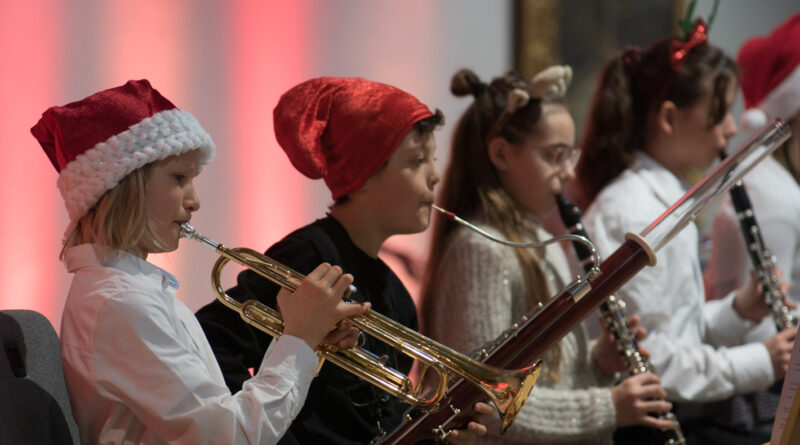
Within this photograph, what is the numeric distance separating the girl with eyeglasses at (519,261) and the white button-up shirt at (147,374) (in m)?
0.69

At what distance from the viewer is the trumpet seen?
1.38 meters

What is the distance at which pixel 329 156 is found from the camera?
1646mm

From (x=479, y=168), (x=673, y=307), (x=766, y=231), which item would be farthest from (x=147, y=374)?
(x=766, y=231)

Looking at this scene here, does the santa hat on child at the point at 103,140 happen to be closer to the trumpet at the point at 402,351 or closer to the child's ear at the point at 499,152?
the trumpet at the point at 402,351

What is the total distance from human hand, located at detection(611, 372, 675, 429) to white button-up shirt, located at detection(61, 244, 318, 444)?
86 cm

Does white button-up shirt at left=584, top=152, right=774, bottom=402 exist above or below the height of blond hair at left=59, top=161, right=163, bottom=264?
above

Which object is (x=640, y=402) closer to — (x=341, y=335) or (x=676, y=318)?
(x=676, y=318)

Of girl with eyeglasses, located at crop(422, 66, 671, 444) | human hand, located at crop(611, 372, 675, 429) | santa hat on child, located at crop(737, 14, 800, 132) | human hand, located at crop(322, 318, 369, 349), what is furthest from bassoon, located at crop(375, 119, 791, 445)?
santa hat on child, located at crop(737, 14, 800, 132)

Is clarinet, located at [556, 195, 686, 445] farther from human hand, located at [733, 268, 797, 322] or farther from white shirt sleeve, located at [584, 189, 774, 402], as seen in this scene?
human hand, located at [733, 268, 797, 322]

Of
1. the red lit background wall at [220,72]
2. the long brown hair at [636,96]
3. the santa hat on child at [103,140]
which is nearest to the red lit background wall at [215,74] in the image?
the red lit background wall at [220,72]

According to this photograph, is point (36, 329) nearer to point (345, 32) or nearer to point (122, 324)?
point (122, 324)

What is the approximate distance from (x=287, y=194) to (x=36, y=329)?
4.01 feet

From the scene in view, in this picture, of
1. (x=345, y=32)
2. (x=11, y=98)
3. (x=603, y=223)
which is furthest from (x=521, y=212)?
(x=11, y=98)

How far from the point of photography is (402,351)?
1395 millimetres
